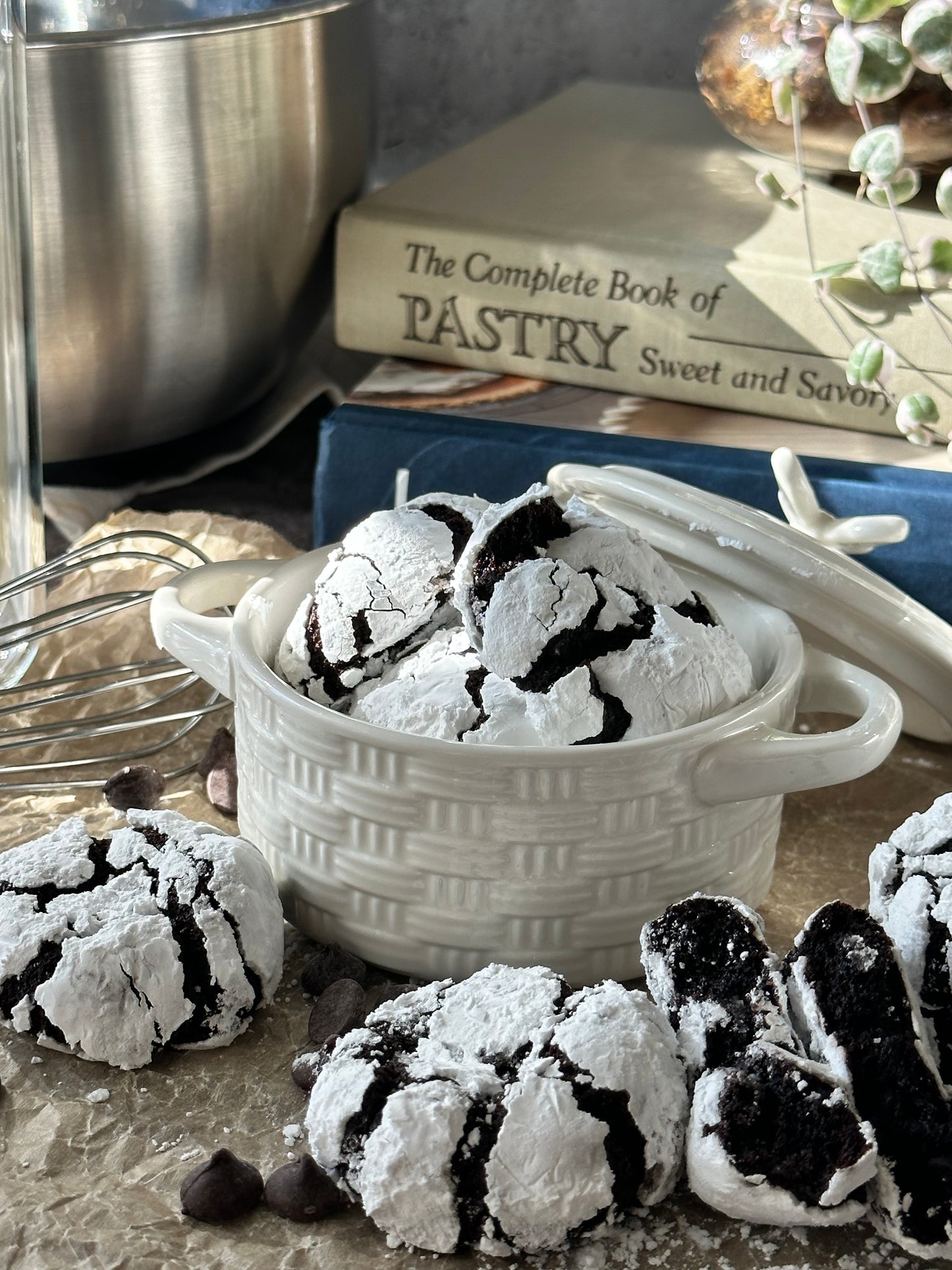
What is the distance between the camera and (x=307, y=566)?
651mm

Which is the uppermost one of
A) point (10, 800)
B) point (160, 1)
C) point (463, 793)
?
point (160, 1)

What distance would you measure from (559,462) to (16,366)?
284 millimetres

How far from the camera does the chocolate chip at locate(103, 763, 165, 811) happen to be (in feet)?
2.20

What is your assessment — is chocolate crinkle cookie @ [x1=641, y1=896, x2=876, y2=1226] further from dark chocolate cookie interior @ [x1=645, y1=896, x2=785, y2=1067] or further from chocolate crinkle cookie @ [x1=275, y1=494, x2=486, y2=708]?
chocolate crinkle cookie @ [x1=275, y1=494, x2=486, y2=708]

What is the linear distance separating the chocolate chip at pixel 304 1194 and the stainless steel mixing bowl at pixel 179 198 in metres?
0.55

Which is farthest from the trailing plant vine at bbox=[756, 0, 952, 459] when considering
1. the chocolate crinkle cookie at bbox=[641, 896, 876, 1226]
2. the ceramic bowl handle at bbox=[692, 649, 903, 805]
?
the chocolate crinkle cookie at bbox=[641, 896, 876, 1226]

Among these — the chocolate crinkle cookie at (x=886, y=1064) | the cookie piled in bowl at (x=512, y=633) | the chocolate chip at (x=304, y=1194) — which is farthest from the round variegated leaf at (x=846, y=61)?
the chocolate chip at (x=304, y=1194)

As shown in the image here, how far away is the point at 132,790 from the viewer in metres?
0.67

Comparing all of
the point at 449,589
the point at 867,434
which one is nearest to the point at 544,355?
the point at 867,434

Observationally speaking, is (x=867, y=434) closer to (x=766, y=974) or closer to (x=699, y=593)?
(x=699, y=593)

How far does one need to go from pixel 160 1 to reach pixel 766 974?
0.82 meters

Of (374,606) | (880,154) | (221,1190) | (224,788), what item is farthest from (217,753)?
(880,154)

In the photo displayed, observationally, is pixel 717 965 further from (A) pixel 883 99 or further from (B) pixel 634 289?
(B) pixel 634 289

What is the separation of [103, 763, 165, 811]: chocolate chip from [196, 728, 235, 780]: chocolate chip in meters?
0.03
